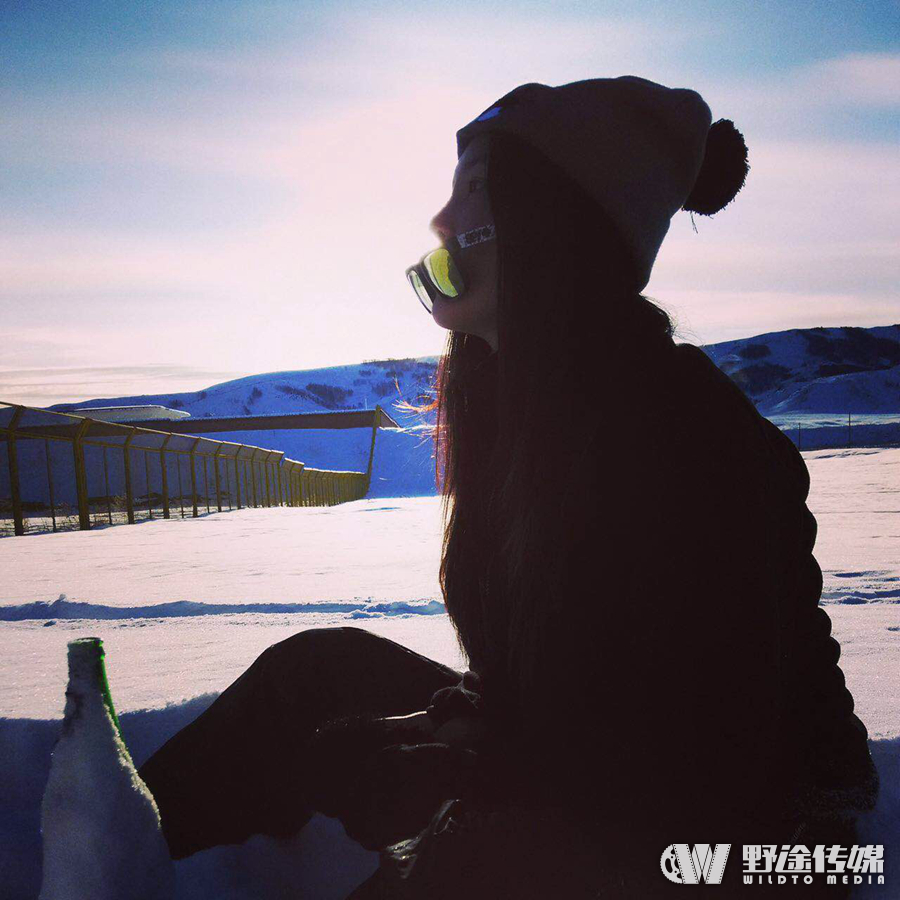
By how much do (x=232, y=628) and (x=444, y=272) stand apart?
1693 mm

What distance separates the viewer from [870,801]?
3.14 ft

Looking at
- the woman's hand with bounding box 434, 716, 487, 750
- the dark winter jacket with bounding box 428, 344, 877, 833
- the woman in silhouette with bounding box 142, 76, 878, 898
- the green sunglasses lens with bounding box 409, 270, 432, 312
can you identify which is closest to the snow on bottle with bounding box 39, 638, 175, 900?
the woman in silhouette with bounding box 142, 76, 878, 898

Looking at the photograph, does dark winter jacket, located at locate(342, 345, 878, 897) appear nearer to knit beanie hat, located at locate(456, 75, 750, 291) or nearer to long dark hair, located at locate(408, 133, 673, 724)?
long dark hair, located at locate(408, 133, 673, 724)

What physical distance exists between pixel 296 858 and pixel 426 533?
15.2 ft

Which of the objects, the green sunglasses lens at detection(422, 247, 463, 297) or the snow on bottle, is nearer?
the snow on bottle

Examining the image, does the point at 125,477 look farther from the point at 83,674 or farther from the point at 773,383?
the point at 773,383

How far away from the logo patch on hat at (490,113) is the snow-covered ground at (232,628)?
0.74m

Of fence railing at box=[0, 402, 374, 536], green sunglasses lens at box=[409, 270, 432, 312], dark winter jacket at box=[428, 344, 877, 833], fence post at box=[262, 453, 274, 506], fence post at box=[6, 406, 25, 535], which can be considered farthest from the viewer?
fence post at box=[262, 453, 274, 506]

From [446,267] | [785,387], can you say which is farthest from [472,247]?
[785,387]

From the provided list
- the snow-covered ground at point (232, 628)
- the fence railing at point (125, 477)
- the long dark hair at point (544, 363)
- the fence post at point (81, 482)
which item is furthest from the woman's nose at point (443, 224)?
the fence post at point (81, 482)

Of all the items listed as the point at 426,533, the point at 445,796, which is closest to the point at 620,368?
Result: the point at 445,796

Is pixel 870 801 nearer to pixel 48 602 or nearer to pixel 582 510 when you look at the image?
pixel 582 510

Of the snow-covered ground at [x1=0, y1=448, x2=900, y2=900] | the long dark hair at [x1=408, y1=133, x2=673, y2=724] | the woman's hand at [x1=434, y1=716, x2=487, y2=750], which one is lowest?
the snow-covered ground at [x1=0, y1=448, x2=900, y2=900]

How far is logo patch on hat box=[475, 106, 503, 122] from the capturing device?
42.4 inches
